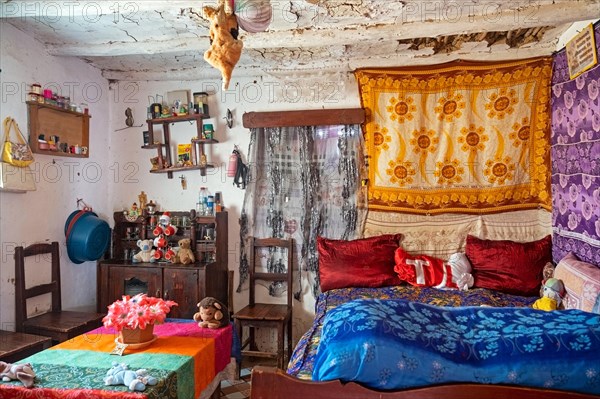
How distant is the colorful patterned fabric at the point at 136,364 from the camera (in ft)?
5.53

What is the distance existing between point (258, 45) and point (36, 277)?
255cm

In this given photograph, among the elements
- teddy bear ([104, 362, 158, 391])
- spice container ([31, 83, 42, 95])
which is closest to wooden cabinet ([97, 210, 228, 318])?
spice container ([31, 83, 42, 95])

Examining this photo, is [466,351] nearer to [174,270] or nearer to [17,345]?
[17,345]

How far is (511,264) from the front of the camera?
10.6 ft

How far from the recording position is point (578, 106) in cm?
286

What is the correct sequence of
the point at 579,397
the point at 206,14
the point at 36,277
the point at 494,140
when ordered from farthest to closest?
1. the point at 494,140
2. the point at 36,277
3. the point at 206,14
4. the point at 579,397

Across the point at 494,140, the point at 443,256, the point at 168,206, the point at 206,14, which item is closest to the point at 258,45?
the point at 206,14

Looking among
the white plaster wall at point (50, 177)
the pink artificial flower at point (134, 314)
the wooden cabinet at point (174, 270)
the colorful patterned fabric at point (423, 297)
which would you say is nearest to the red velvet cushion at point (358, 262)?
the colorful patterned fabric at point (423, 297)

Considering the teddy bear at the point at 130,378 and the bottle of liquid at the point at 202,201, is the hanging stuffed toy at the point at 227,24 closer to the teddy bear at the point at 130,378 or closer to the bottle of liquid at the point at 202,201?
the teddy bear at the point at 130,378

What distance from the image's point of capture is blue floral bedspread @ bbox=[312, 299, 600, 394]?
1.07 metres

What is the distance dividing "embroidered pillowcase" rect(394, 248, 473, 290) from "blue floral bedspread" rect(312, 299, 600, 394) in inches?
85.3

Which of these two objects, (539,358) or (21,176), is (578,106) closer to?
(539,358)

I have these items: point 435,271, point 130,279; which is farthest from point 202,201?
point 435,271

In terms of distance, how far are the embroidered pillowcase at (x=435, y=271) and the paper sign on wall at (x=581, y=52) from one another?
163cm
